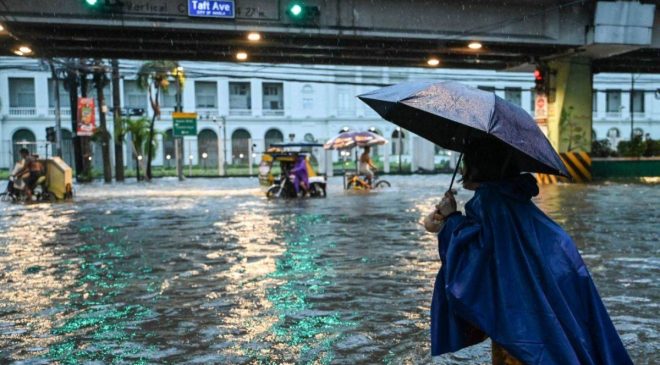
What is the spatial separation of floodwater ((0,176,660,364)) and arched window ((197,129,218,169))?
43.9m

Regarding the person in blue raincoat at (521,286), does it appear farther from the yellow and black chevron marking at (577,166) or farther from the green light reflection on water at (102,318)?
the yellow and black chevron marking at (577,166)

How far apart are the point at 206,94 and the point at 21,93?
14771 mm

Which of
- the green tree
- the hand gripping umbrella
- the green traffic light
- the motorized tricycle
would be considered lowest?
the motorized tricycle

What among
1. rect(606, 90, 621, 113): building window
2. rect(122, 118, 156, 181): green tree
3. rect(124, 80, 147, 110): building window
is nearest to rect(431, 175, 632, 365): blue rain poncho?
rect(122, 118, 156, 181): green tree

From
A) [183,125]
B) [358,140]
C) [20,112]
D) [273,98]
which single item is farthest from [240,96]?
[358,140]

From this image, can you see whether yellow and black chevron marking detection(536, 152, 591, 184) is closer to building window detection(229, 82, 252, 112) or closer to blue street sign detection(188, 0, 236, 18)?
blue street sign detection(188, 0, 236, 18)

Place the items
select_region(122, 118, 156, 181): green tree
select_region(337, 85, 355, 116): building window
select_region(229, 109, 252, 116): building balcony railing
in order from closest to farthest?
select_region(122, 118, 156, 181): green tree
select_region(337, 85, 355, 116): building window
select_region(229, 109, 252, 116): building balcony railing

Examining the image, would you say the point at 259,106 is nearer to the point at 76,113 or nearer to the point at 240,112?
the point at 240,112

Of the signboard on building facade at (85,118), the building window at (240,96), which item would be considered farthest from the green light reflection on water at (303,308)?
the building window at (240,96)

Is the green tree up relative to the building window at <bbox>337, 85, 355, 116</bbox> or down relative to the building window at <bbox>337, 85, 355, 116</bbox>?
down

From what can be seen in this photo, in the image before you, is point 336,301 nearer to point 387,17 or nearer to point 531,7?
point 387,17

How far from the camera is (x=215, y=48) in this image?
21.4 meters

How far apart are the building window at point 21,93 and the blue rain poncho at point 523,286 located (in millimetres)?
59284

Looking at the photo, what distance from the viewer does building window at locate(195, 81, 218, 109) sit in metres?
60.7
